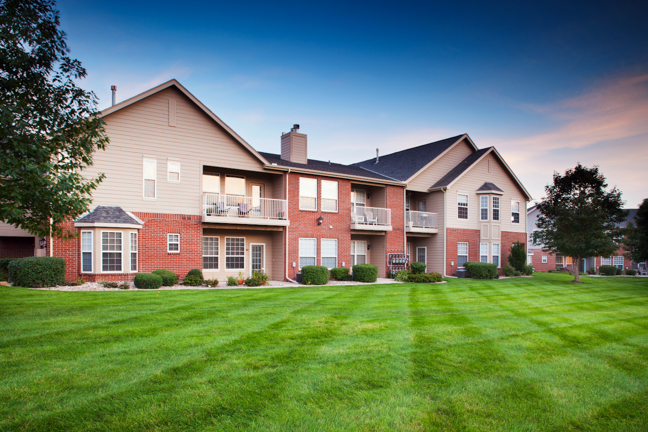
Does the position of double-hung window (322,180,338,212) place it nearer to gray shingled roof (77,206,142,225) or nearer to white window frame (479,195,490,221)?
gray shingled roof (77,206,142,225)

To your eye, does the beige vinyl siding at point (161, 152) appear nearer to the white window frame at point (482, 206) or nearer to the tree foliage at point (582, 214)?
the white window frame at point (482, 206)

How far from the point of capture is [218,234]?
825 inches

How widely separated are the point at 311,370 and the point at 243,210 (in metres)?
14.9

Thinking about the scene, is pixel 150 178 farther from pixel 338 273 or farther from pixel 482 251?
pixel 482 251

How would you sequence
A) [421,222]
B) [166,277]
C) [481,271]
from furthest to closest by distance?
[421,222] → [481,271] → [166,277]

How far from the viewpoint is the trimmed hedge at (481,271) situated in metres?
25.5

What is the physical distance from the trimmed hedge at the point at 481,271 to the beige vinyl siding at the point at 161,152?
15840mm

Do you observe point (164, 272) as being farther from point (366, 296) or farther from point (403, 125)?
point (403, 125)

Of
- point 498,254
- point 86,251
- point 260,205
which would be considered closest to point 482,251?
point 498,254

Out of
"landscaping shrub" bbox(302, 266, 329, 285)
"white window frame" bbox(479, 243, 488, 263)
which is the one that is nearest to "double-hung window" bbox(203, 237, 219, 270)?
"landscaping shrub" bbox(302, 266, 329, 285)

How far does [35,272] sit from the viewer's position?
1467cm

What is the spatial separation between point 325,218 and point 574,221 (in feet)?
49.1

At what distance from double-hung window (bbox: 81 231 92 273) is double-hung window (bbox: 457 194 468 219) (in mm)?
21924

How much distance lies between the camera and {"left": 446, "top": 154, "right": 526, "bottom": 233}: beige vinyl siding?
90.7 ft
